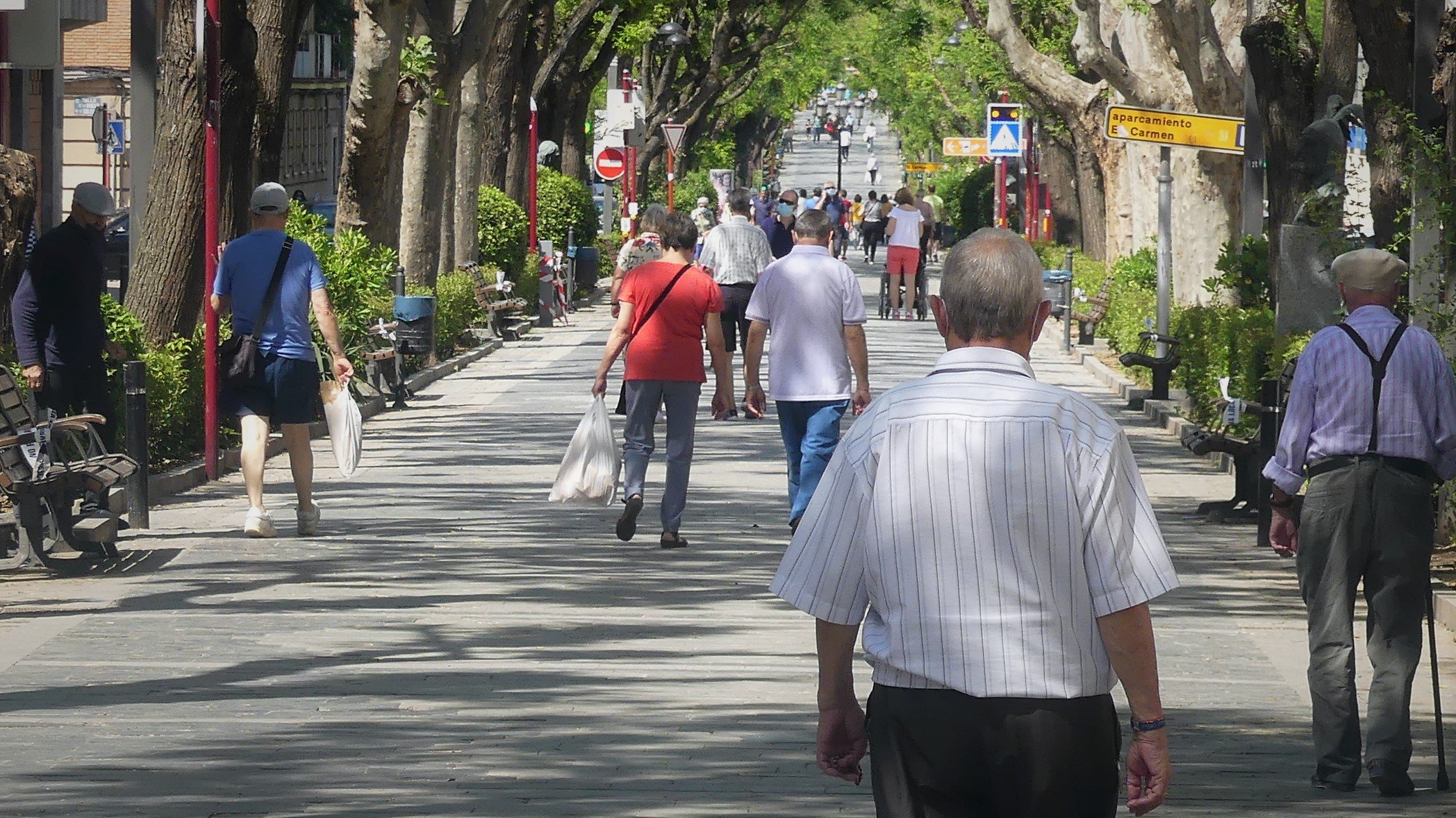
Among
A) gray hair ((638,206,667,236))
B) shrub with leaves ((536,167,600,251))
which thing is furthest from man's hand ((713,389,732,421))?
shrub with leaves ((536,167,600,251))

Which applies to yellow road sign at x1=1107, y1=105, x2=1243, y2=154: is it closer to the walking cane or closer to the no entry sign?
the walking cane

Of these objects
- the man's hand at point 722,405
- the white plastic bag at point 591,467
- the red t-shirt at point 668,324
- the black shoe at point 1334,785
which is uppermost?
the red t-shirt at point 668,324

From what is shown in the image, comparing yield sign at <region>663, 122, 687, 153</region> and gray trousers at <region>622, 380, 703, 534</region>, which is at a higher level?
yield sign at <region>663, 122, 687, 153</region>

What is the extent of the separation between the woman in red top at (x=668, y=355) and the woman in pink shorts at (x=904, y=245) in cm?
1975

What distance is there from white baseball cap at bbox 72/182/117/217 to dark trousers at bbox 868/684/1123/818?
333 inches

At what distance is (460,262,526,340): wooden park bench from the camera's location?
2883 cm

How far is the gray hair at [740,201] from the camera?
17.5 m

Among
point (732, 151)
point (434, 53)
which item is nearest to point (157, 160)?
point (434, 53)

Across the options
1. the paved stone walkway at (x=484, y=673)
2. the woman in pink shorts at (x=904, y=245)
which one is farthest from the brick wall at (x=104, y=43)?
the paved stone walkway at (x=484, y=673)

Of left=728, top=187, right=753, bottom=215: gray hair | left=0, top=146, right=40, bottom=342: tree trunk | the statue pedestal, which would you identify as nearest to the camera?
left=0, top=146, right=40, bottom=342: tree trunk

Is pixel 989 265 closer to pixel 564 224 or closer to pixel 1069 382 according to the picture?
pixel 1069 382

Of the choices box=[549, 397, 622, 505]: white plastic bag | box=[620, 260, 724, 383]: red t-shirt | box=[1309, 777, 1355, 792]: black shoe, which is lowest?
box=[1309, 777, 1355, 792]: black shoe

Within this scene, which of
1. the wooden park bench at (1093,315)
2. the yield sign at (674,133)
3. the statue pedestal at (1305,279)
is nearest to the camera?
the statue pedestal at (1305,279)

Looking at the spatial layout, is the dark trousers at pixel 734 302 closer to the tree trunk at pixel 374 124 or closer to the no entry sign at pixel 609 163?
the tree trunk at pixel 374 124
